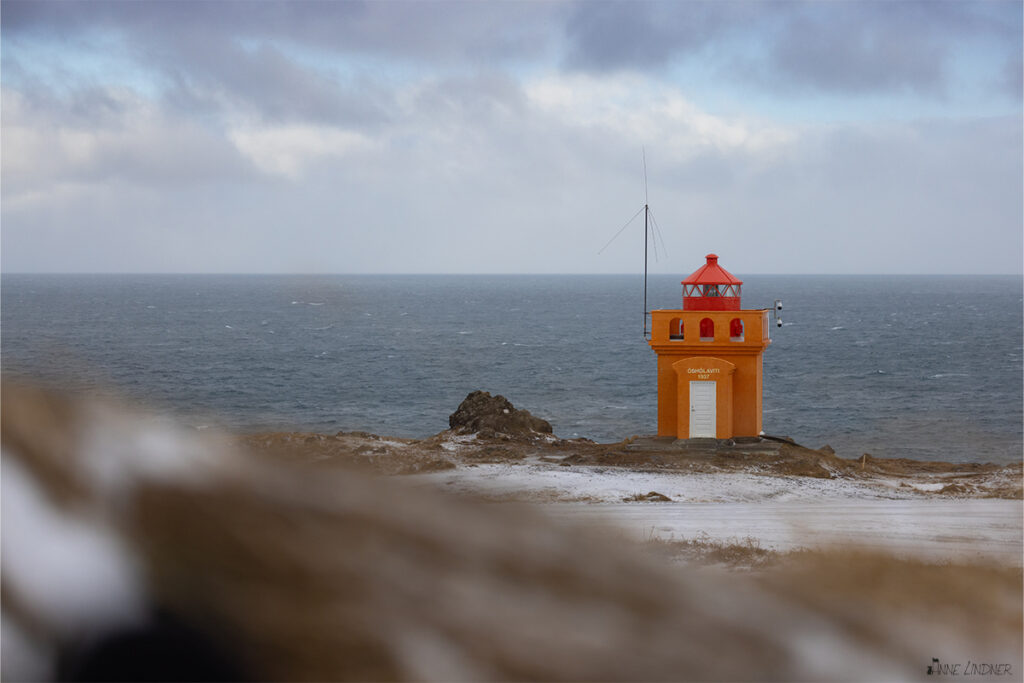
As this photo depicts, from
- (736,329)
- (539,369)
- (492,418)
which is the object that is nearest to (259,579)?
(736,329)

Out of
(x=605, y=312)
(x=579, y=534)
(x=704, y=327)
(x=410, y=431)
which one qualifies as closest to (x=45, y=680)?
(x=579, y=534)

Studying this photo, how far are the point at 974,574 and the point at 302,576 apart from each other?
800mm

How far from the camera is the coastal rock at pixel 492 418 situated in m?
20.7

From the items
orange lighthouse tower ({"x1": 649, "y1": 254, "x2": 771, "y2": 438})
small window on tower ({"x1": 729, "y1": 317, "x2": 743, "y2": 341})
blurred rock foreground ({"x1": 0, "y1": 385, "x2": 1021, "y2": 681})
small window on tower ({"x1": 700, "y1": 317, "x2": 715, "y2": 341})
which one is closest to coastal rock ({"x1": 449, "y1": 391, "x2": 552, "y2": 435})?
orange lighthouse tower ({"x1": 649, "y1": 254, "x2": 771, "y2": 438})

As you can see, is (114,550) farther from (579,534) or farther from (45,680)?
(579,534)

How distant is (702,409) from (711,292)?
2.62m

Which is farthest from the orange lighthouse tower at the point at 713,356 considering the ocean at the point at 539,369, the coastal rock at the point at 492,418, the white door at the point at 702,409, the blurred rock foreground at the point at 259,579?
the blurred rock foreground at the point at 259,579

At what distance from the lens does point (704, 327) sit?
19.5 metres

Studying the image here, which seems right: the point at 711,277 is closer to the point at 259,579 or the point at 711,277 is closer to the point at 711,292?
the point at 711,292

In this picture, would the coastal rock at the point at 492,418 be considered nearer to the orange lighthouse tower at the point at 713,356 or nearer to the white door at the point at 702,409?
the orange lighthouse tower at the point at 713,356

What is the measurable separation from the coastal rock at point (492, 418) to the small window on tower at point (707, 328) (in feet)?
15.0

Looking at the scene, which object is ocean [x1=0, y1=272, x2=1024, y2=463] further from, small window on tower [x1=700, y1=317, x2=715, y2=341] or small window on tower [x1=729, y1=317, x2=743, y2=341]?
small window on tower [x1=729, y1=317, x2=743, y2=341]

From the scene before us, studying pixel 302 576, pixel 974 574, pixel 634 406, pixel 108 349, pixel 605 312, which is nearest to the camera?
pixel 302 576

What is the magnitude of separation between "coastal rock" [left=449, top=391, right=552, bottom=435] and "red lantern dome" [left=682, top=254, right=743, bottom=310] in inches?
184
